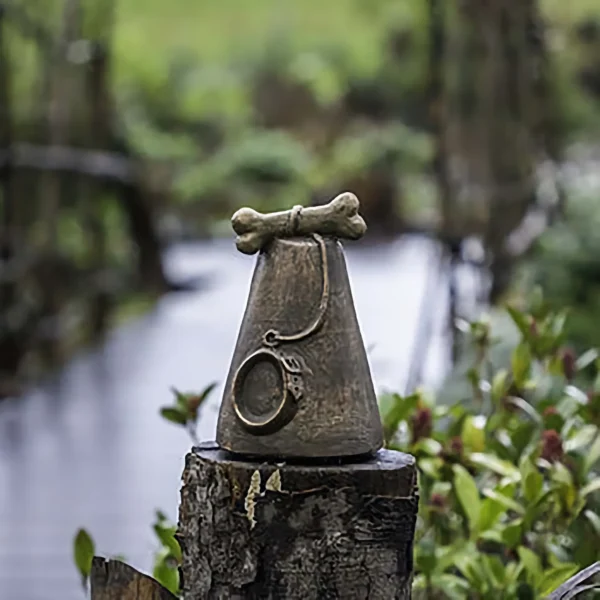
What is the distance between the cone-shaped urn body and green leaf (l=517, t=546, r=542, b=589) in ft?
1.38

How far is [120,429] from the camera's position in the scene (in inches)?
202

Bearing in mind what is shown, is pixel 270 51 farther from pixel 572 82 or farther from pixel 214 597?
pixel 214 597

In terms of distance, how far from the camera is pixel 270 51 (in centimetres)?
1212

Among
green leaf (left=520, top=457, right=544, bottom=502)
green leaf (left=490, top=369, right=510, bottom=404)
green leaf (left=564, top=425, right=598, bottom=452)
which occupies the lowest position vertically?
green leaf (left=520, top=457, right=544, bottom=502)

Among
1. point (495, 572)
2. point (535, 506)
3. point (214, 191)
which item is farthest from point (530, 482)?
point (214, 191)

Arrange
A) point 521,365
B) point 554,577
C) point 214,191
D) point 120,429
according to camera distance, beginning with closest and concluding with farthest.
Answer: point 554,577
point 521,365
point 120,429
point 214,191

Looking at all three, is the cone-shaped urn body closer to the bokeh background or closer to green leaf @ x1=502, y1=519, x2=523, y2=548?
green leaf @ x1=502, y1=519, x2=523, y2=548

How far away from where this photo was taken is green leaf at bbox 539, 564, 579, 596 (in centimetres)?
166

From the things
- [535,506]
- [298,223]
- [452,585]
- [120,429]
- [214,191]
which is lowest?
[120,429]

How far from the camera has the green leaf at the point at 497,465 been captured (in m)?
1.89

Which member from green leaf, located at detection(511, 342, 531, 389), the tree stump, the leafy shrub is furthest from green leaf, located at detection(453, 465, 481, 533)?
the tree stump

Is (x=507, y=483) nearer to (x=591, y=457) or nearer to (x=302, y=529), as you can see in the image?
(x=591, y=457)

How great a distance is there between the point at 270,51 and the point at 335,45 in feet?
3.05

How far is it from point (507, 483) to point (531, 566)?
0.53 feet
